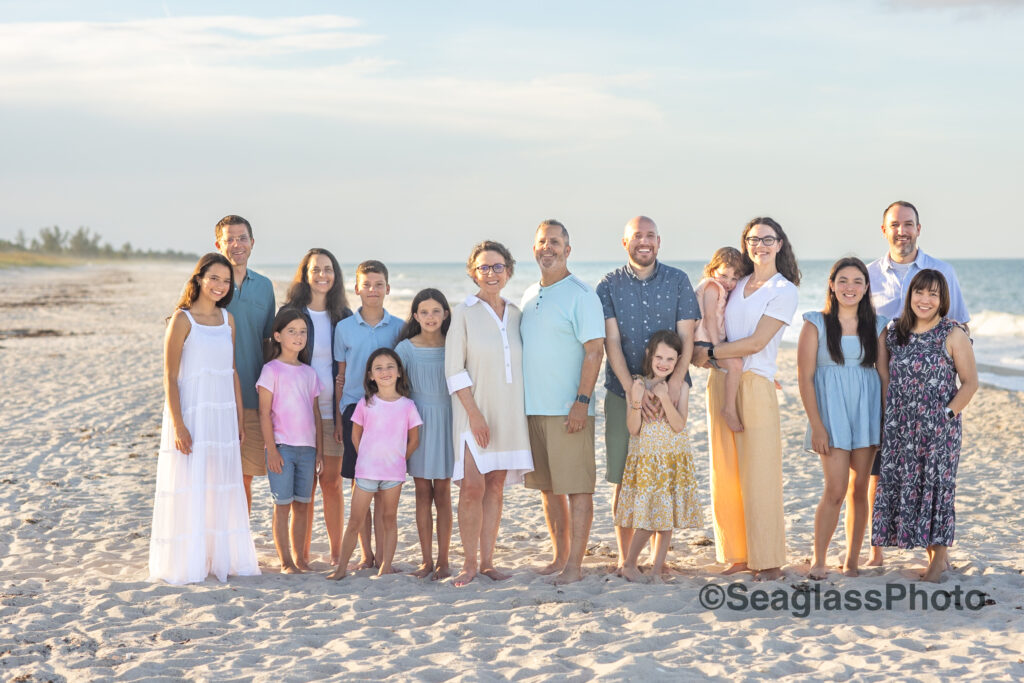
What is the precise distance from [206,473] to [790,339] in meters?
19.4

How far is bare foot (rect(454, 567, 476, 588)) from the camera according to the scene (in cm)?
526

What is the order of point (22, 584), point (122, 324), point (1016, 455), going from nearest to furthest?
point (22, 584)
point (1016, 455)
point (122, 324)

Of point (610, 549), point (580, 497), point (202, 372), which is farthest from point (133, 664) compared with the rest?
point (610, 549)

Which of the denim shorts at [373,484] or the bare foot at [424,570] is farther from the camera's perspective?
the bare foot at [424,570]

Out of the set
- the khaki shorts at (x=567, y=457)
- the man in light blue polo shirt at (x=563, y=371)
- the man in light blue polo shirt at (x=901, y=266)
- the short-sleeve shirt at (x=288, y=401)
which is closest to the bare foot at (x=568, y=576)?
the man in light blue polo shirt at (x=563, y=371)

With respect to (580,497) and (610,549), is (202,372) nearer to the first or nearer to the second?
(580,497)

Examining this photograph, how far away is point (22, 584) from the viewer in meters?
5.25

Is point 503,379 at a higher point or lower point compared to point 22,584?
higher

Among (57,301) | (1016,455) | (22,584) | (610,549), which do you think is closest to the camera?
(22,584)

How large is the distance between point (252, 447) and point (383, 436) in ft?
3.40

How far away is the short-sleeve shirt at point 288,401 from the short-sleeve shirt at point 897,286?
354cm

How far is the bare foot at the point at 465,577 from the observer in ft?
17.3

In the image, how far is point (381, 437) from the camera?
523cm

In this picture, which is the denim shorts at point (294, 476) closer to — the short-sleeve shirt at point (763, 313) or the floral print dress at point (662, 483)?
the floral print dress at point (662, 483)
